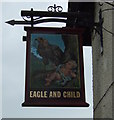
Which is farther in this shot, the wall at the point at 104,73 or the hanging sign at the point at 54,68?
the wall at the point at 104,73

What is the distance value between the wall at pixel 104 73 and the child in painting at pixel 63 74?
745mm

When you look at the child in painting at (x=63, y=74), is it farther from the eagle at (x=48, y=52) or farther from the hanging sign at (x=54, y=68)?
the eagle at (x=48, y=52)

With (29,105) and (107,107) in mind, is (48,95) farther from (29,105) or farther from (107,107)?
(107,107)

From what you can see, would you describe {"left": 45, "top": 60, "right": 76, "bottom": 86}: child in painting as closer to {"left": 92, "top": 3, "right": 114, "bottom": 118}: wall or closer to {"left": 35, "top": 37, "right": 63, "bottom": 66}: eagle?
{"left": 35, "top": 37, "right": 63, "bottom": 66}: eagle

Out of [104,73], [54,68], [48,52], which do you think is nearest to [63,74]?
[54,68]

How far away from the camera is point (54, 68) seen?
324 inches

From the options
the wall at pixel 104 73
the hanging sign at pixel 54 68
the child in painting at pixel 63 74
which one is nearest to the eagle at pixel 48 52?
the hanging sign at pixel 54 68

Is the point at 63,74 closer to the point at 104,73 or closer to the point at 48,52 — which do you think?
the point at 48,52

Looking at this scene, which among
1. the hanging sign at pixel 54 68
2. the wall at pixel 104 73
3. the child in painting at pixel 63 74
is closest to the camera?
the hanging sign at pixel 54 68

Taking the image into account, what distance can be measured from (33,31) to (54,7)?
2.97ft

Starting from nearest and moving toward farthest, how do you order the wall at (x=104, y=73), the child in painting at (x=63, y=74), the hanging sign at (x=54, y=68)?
1. the hanging sign at (x=54, y=68)
2. the child in painting at (x=63, y=74)
3. the wall at (x=104, y=73)

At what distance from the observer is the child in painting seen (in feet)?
26.5

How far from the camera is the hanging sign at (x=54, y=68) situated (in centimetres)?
788

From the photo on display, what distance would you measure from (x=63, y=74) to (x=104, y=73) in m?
1.20
